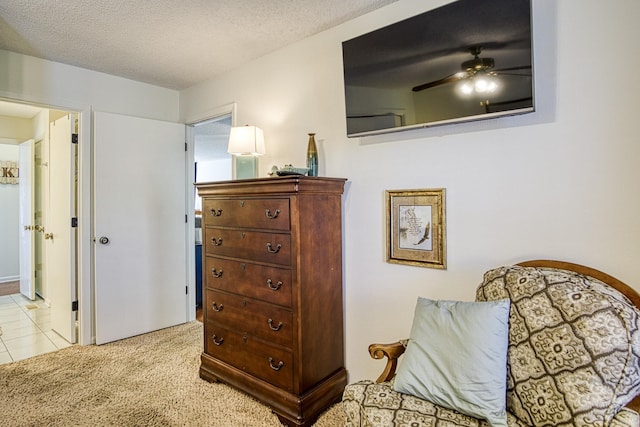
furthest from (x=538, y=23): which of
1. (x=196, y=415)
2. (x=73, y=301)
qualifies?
(x=73, y=301)

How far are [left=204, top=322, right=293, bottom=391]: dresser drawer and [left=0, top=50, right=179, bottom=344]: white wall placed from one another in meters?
1.49

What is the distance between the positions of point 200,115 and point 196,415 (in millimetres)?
2685

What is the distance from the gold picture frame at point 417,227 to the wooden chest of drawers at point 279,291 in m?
0.37

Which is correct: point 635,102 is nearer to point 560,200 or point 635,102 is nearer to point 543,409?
point 560,200

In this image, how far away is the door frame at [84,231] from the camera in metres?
3.14

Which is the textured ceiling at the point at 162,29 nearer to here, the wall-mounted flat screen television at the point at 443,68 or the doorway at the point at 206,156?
the wall-mounted flat screen television at the point at 443,68

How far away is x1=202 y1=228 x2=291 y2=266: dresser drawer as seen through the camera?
2.01m

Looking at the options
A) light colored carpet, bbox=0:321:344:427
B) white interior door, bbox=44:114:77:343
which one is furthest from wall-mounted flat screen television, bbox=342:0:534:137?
white interior door, bbox=44:114:77:343

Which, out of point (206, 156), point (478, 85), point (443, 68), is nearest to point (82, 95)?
point (443, 68)

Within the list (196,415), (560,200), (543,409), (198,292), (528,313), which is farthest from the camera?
(198,292)

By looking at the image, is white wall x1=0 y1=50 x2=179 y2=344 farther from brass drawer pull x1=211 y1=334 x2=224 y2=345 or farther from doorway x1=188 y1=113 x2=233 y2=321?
brass drawer pull x1=211 y1=334 x2=224 y2=345

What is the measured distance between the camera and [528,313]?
1.38 m

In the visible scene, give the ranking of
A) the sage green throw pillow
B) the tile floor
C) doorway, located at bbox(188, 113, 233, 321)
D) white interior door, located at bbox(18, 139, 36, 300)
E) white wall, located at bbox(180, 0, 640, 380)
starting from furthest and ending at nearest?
white interior door, located at bbox(18, 139, 36, 300) < doorway, located at bbox(188, 113, 233, 321) < the tile floor < white wall, located at bbox(180, 0, 640, 380) < the sage green throw pillow

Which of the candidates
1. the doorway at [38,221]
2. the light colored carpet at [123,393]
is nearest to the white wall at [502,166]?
the light colored carpet at [123,393]
